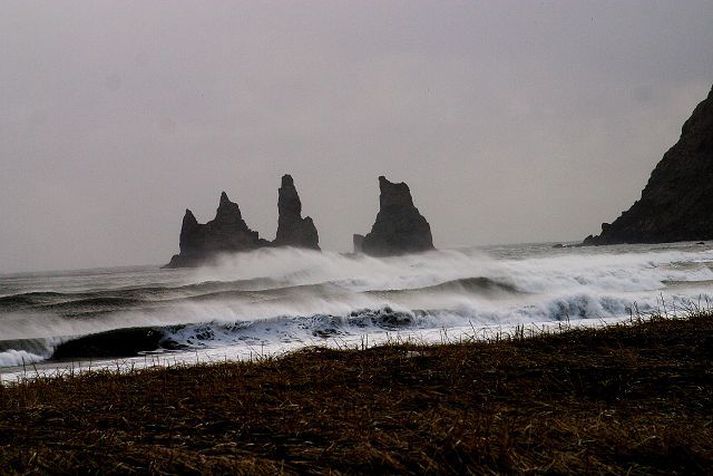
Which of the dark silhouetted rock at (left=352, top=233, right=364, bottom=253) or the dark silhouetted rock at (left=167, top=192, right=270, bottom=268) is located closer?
the dark silhouetted rock at (left=167, top=192, right=270, bottom=268)

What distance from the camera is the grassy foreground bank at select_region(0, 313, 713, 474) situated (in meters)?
1.90

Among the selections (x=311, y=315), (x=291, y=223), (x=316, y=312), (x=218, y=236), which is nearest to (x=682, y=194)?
(x=291, y=223)

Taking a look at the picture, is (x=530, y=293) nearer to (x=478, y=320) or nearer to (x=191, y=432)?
(x=478, y=320)

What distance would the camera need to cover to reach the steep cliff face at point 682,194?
6444 cm

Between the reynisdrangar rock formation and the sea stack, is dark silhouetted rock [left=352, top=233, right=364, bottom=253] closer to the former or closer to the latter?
the sea stack

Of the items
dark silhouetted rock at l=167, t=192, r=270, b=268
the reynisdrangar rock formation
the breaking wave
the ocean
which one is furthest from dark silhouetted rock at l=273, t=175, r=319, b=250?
the ocean

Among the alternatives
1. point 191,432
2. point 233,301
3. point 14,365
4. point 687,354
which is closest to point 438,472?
point 191,432

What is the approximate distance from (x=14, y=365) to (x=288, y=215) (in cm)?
6971

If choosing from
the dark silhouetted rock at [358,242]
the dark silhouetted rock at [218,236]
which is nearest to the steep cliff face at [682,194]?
the dark silhouetted rock at [358,242]

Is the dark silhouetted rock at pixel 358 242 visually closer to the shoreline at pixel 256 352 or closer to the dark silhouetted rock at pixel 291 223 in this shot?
the dark silhouetted rock at pixel 291 223

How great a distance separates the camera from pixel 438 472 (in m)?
1.76

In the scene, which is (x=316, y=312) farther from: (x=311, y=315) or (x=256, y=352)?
(x=256, y=352)

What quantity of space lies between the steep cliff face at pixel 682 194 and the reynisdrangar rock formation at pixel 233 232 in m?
48.0

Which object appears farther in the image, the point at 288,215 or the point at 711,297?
the point at 288,215
